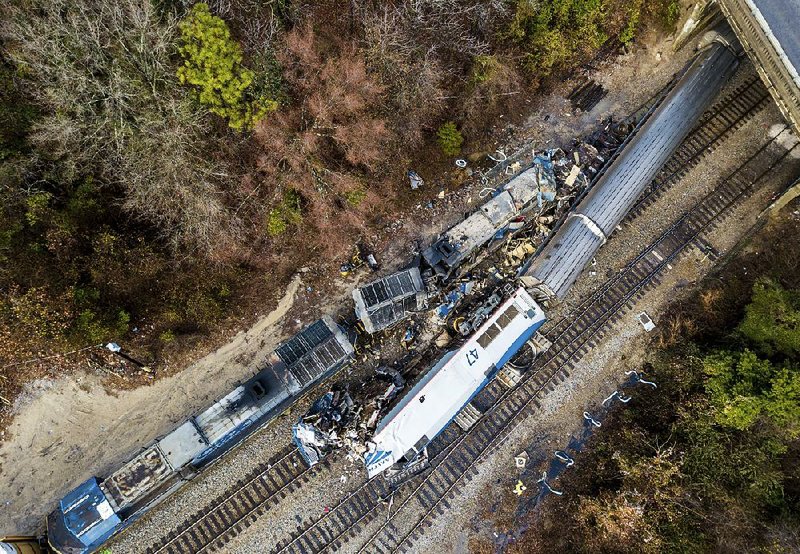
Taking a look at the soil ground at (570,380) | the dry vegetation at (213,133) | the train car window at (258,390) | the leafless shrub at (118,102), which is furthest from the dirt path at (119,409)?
the leafless shrub at (118,102)

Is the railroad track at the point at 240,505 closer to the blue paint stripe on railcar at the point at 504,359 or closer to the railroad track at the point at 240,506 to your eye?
the railroad track at the point at 240,506

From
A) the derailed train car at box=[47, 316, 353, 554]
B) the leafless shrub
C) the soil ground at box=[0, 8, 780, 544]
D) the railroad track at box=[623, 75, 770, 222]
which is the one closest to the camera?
the leafless shrub

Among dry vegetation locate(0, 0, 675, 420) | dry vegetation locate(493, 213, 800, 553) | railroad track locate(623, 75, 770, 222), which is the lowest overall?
dry vegetation locate(493, 213, 800, 553)

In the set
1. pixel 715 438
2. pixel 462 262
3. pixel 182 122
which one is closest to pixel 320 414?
pixel 462 262

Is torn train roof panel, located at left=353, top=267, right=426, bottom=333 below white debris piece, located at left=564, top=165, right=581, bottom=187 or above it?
above

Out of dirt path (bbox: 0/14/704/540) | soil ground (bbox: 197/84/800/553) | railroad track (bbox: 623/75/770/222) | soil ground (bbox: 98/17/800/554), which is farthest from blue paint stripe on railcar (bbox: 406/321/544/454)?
railroad track (bbox: 623/75/770/222)

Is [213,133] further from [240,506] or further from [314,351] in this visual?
[240,506]

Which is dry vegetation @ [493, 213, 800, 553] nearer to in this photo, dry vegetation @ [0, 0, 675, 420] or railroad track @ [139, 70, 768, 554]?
railroad track @ [139, 70, 768, 554]

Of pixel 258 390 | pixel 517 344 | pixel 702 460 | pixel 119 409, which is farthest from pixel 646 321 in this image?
pixel 119 409
